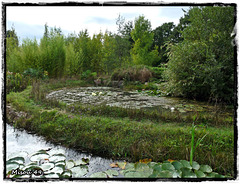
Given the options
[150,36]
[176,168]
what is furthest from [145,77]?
[176,168]

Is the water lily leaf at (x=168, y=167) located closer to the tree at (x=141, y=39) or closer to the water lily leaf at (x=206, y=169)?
the water lily leaf at (x=206, y=169)

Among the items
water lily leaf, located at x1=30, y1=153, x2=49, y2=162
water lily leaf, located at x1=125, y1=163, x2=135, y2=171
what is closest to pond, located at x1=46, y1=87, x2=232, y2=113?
water lily leaf, located at x1=125, y1=163, x2=135, y2=171

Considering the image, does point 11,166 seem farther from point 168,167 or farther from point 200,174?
point 200,174

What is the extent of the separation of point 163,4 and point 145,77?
9574mm

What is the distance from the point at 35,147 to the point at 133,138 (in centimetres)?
180

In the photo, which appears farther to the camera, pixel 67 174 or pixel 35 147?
pixel 35 147

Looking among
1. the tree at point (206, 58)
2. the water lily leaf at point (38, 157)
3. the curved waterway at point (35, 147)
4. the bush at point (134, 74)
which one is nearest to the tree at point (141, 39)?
the bush at point (134, 74)

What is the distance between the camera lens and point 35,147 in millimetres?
3307

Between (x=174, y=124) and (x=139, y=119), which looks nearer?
(x=174, y=124)

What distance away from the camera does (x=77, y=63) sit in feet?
44.5

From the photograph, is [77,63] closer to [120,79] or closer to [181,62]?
[120,79]

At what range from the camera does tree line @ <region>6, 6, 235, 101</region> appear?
6.23 m

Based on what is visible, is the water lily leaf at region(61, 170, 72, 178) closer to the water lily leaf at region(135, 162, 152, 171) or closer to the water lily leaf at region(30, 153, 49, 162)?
the water lily leaf at region(30, 153, 49, 162)

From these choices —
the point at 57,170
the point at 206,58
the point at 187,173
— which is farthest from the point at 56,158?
the point at 206,58
